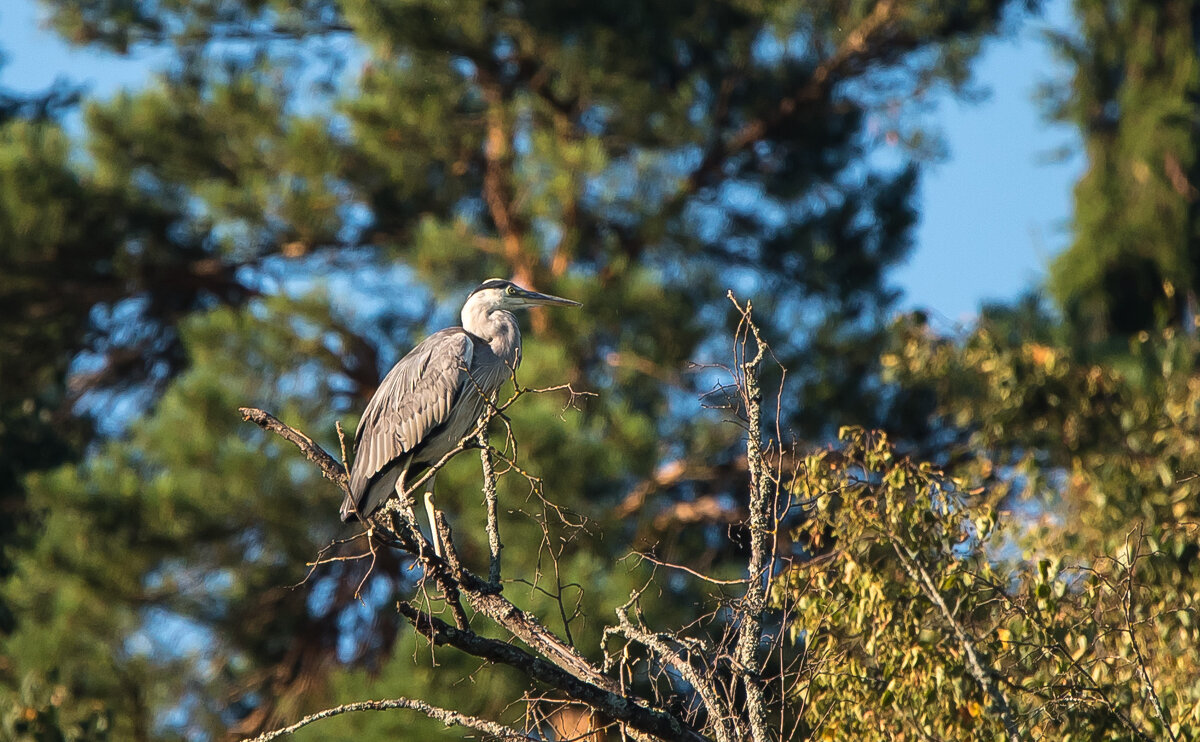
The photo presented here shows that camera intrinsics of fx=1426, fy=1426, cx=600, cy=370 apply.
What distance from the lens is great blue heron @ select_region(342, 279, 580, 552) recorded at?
5273 mm

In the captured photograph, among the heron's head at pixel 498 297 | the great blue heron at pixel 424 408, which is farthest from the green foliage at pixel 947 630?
the heron's head at pixel 498 297

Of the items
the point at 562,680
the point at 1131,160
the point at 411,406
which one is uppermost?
the point at 1131,160

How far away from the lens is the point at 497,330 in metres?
6.02

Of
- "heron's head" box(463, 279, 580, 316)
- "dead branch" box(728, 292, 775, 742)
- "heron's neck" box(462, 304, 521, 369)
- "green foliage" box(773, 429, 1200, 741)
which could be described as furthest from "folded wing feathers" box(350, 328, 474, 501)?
"dead branch" box(728, 292, 775, 742)

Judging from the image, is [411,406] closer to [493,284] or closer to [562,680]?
[493,284]

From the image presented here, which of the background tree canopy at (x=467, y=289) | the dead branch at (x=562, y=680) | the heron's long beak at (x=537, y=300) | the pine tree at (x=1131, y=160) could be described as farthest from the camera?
the pine tree at (x=1131, y=160)

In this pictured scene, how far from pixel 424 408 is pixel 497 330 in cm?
69

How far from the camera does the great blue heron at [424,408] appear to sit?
17.3ft

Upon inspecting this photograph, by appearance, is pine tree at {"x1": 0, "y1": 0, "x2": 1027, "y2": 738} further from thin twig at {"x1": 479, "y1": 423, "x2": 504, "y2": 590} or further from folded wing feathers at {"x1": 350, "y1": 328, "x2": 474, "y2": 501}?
thin twig at {"x1": 479, "y1": 423, "x2": 504, "y2": 590}

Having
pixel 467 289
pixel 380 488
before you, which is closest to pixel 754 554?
pixel 380 488

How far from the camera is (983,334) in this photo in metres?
6.21

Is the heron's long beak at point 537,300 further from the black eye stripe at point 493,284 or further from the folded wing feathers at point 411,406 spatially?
the folded wing feathers at point 411,406

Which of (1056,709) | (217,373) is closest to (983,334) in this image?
(1056,709)

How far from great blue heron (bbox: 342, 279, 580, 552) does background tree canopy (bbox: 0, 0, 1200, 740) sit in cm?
135
